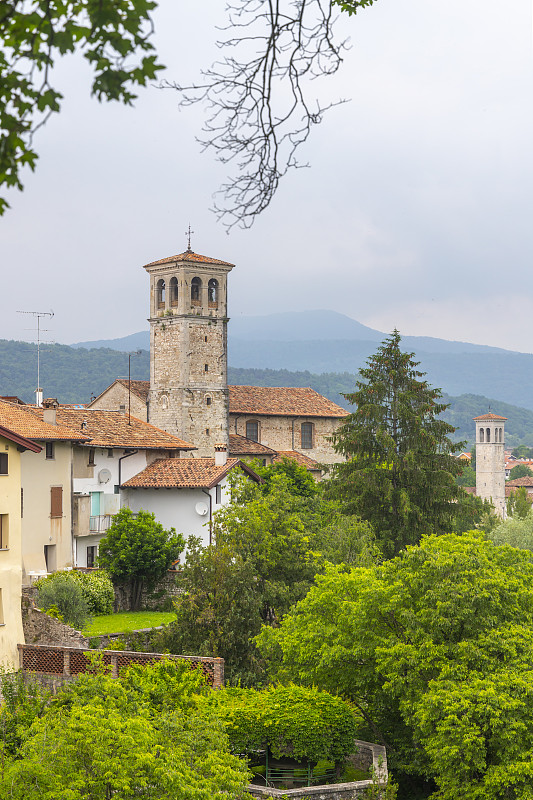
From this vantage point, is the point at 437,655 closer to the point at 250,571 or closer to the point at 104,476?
the point at 250,571

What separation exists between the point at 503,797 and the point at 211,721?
20.7 feet

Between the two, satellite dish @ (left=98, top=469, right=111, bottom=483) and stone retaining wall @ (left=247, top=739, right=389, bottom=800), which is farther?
satellite dish @ (left=98, top=469, right=111, bottom=483)

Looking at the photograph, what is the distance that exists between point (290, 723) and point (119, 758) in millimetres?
6805

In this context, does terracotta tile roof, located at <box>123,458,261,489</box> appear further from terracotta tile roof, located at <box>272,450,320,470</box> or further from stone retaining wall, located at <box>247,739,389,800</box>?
terracotta tile roof, located at <box>272,450,320,470</box>

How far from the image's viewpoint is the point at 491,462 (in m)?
122

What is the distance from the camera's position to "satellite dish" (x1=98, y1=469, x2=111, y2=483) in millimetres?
41781

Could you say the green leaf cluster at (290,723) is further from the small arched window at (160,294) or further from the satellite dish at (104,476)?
the small arched window at (160,294)

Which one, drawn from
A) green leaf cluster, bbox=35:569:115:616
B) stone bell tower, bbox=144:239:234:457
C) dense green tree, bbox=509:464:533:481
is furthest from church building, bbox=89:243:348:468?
dense green tree, bbox=509:464:533:481

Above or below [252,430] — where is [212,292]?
above

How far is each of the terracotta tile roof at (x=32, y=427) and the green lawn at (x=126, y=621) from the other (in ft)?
22.6

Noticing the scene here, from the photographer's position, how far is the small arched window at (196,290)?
61094 millimetres

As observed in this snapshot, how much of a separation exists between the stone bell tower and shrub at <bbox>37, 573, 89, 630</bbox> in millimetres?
30010

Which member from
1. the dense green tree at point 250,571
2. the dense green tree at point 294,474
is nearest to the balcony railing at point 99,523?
the dense green tree at point 250,571

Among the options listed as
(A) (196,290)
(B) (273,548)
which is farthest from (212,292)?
(B) (273,548)
